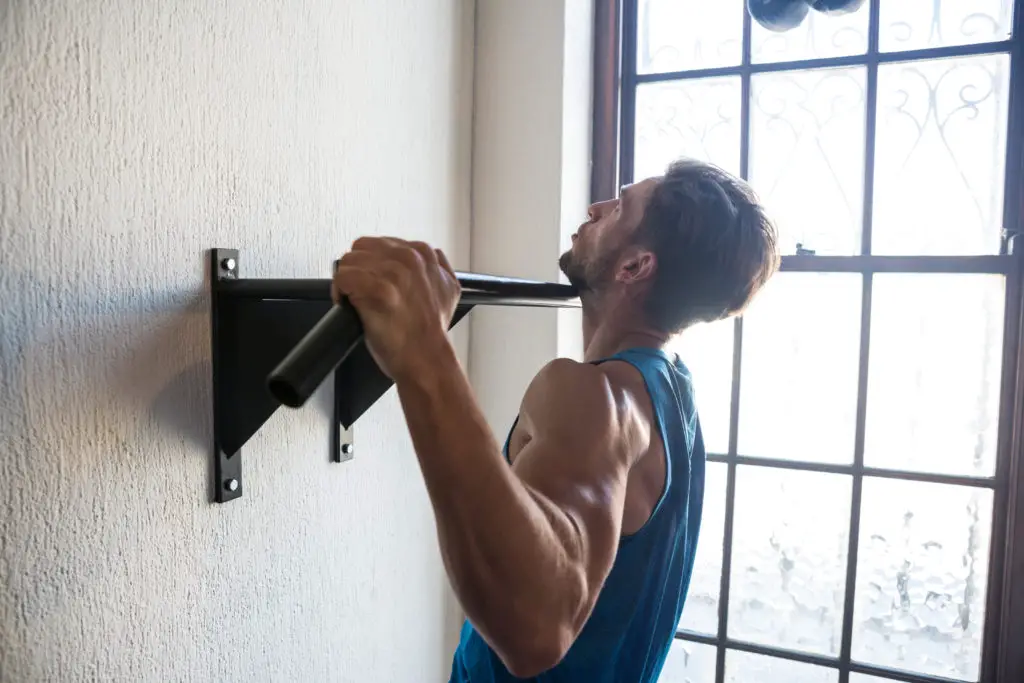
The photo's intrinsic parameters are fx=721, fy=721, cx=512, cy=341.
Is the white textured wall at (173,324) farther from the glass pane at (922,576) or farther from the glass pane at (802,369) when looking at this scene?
the glass pane at (922,576)

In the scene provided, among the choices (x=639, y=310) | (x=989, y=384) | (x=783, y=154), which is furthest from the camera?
(x=783, y=154)

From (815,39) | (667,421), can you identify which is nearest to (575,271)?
(667,421)

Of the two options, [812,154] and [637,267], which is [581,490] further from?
[812,154]

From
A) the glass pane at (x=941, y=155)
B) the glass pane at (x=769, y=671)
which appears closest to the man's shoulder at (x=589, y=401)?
the glass pane at (x=941, y=155)

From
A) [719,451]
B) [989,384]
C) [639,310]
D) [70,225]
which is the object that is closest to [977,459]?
[989,384]

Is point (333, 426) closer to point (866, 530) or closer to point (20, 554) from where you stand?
point (20, 554)

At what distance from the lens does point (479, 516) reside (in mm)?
453

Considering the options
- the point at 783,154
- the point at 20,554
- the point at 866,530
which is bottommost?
the point at 866,530

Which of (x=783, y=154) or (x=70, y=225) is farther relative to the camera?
(x=783, y=154)

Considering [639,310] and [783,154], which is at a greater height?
[783,154]

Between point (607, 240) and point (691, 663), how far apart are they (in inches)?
37.3

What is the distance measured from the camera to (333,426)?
92 cm

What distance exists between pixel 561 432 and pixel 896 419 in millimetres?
945

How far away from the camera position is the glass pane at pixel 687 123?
137 cm
